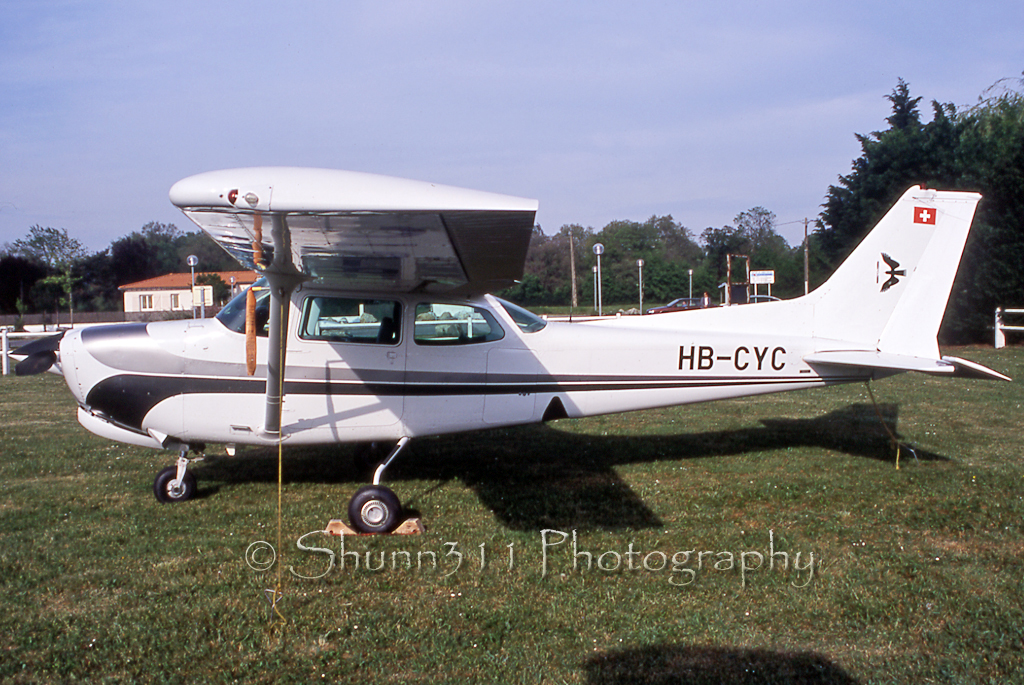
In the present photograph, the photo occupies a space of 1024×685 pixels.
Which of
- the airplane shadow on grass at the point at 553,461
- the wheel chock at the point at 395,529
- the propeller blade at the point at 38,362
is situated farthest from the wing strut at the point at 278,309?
the propeller blade at the point at 38,362

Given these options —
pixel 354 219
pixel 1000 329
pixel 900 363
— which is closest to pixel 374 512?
pixel 354 219

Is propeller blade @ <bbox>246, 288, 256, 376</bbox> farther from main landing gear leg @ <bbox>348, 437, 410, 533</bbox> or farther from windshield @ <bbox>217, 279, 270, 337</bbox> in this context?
main landing gear leg @ <bbox>348, 437, 410, 533</bbox>

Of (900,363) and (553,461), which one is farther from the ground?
(900,363)

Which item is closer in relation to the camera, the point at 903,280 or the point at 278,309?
the point at 278,309

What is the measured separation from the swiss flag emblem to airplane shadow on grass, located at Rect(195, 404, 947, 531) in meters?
2.40

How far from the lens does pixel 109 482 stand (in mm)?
6652

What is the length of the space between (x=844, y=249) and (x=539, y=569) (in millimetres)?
29769

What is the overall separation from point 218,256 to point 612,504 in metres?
83.3

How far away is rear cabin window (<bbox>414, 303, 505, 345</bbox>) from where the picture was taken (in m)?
5.99

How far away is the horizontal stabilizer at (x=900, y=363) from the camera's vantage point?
6242 mm

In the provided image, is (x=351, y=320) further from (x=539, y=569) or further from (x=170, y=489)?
(x=539, y=569)

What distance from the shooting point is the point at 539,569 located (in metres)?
4.50

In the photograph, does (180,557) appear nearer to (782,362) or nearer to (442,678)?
(442,678)

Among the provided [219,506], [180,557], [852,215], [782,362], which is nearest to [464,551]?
[180,557]
